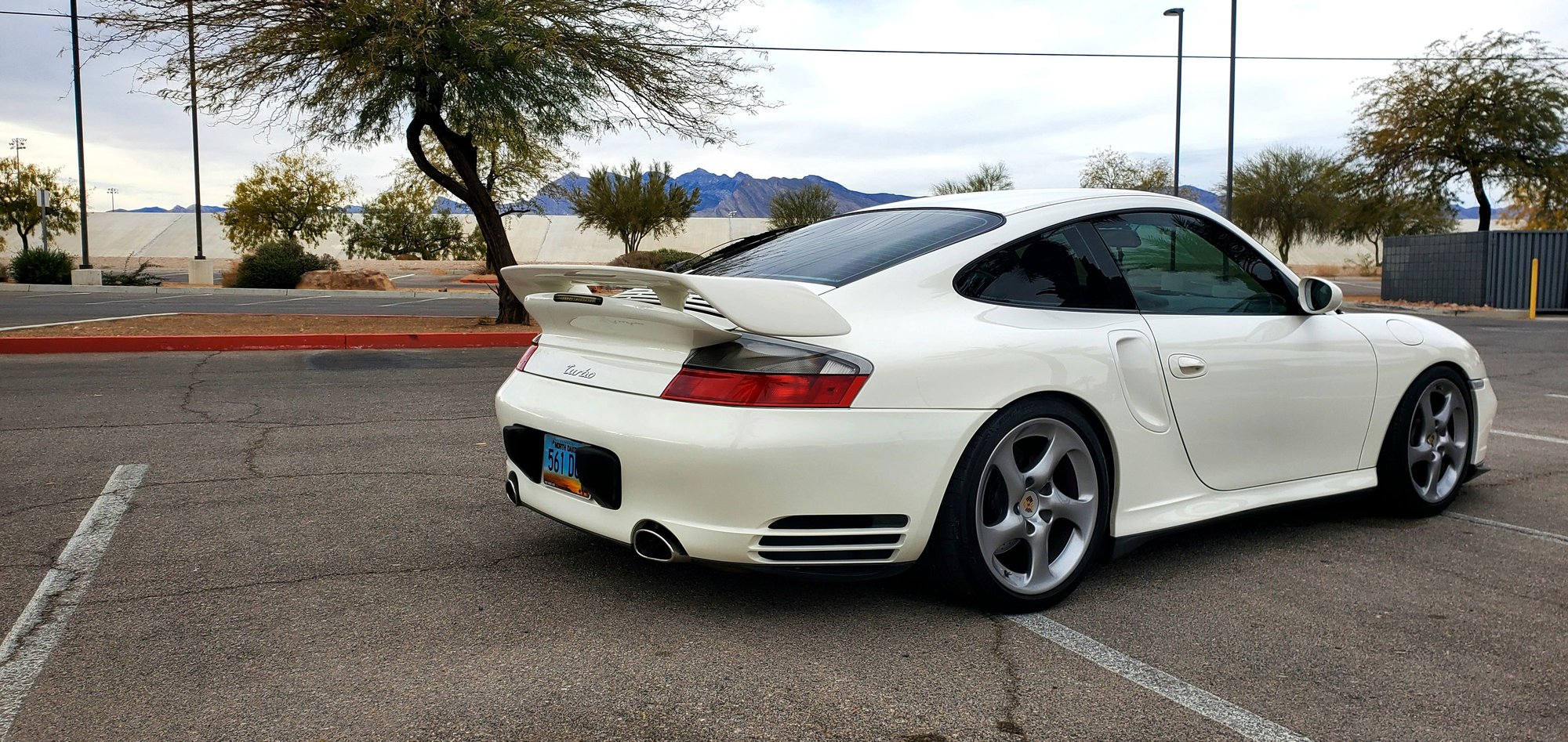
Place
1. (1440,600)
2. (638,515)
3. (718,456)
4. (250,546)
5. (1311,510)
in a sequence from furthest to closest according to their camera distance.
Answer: (1311,510), (250,546), (1440,600), (638,515), (718,456)

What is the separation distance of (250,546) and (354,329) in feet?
34.5

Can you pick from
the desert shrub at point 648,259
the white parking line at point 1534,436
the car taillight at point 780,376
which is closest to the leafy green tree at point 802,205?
the desert shrub at point 648,259

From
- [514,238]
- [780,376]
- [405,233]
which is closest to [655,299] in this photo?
[780,376]

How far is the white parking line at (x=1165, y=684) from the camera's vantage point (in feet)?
8.23

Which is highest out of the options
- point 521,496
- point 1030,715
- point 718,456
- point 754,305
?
point 754,305

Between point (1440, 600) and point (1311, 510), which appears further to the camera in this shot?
point (1311, 510)

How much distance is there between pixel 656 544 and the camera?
3.03m

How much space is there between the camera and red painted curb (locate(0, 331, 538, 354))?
36.4ft

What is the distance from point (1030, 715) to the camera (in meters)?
2.56

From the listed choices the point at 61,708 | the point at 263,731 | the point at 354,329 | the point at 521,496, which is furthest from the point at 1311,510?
the point at 354,329

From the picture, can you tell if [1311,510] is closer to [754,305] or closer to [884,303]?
[884,303]

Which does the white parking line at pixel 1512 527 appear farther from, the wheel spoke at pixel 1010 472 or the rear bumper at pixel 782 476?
the rear bumper at pixel 782 476

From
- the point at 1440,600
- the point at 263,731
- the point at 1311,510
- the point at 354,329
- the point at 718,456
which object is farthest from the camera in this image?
the point at 354,329

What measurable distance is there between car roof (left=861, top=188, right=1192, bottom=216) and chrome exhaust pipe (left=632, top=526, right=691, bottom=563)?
158cm
